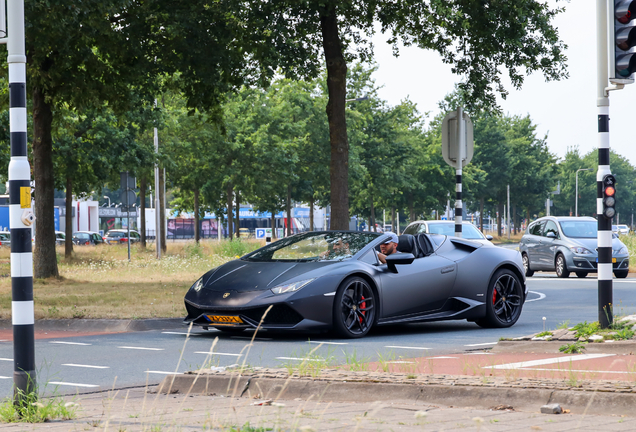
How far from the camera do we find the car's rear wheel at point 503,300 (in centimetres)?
1166

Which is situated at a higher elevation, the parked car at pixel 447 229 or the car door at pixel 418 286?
the parked car at pixel 447 229

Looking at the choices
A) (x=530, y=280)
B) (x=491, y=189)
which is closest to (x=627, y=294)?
(x=530, y=280)

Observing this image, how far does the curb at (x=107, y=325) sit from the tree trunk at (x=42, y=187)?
6928mm

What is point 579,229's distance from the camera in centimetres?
2375

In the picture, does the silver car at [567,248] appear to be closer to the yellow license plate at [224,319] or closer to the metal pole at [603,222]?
the metal pole at [603,222]

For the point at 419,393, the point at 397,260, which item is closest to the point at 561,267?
the point at 397,260

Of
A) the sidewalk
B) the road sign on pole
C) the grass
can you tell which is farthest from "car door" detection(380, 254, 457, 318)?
the road sign on pole

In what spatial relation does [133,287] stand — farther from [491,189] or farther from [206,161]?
[491,189]

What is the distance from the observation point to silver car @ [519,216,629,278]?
23.0 meters

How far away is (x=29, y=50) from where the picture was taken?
17.7 meters

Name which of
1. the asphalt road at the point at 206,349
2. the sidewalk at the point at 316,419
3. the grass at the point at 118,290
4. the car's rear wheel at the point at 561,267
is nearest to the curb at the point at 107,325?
the grass at the point at 118,290

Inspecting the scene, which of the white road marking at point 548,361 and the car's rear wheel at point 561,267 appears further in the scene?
the car's rear wheel at point 561,267

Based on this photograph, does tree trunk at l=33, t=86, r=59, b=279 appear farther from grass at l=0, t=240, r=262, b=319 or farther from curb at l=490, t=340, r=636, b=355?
curb at l=490, t=340, r=636, b=355

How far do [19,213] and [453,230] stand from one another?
56.6ft
